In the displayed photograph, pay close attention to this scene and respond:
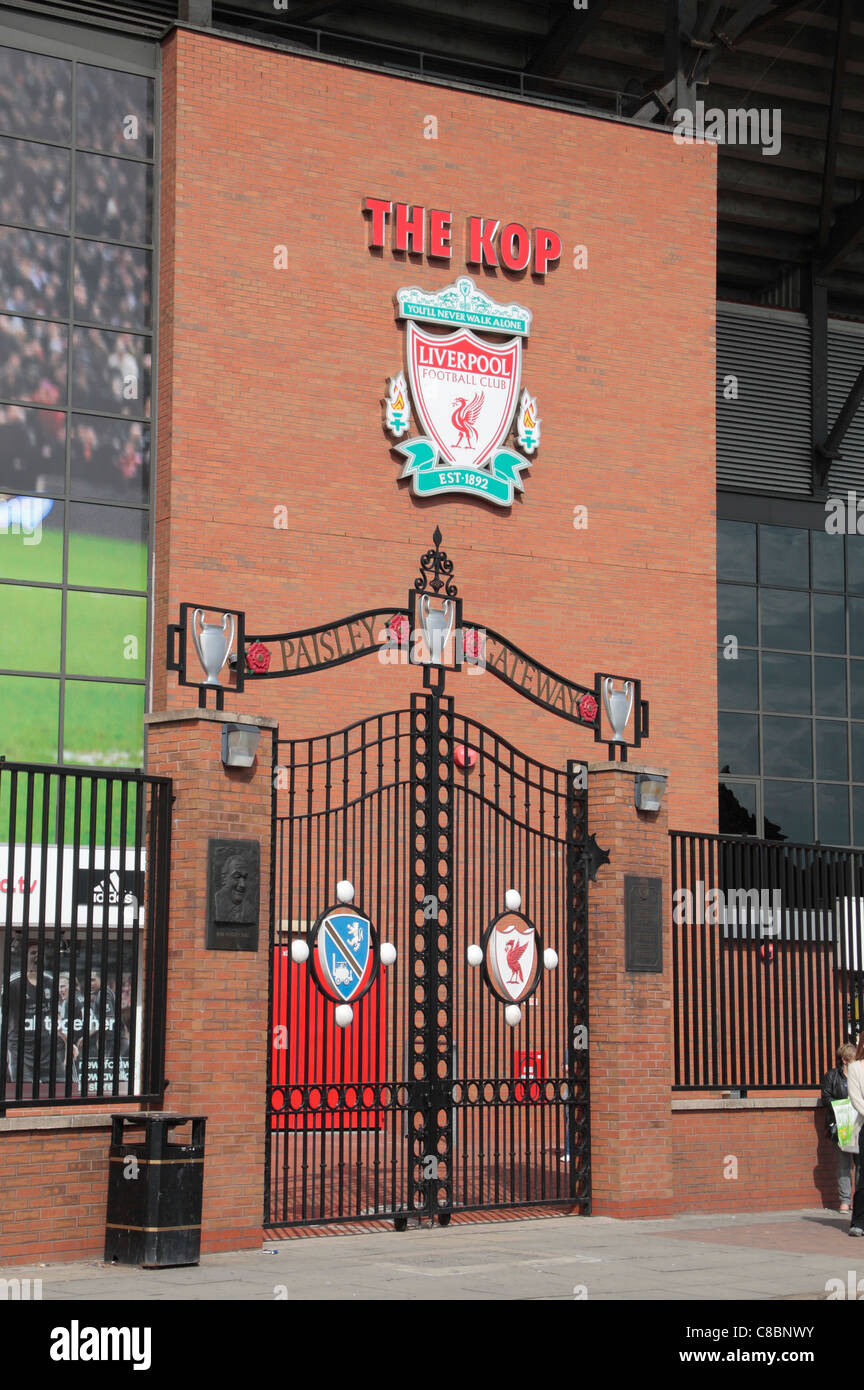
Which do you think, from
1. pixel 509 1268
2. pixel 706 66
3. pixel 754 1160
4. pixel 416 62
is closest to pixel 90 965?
pixel 509 1268

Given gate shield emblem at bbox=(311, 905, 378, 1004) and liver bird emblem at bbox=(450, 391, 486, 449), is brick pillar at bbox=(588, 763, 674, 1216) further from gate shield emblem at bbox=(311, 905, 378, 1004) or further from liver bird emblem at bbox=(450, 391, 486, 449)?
liver bird emblem at bbox=(450, 391, 486, 449)

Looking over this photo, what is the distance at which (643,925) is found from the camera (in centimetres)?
1519

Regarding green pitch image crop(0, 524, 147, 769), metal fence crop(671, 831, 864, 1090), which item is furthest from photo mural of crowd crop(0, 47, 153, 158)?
metal fence crop(671, 831, 864, 1090)

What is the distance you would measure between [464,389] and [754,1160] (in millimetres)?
10074

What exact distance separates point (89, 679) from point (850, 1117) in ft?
32.2

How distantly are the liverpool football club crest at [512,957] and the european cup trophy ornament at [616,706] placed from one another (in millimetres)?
1888

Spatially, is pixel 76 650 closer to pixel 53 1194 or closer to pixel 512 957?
pixel 512 957

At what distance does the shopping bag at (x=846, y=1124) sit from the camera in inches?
635

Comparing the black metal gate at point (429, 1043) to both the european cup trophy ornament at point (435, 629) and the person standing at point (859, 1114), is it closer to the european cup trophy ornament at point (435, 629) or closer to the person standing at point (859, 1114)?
the european cup trophy ornament at point (435, 629)

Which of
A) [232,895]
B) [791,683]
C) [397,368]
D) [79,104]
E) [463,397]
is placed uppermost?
[79,104]
